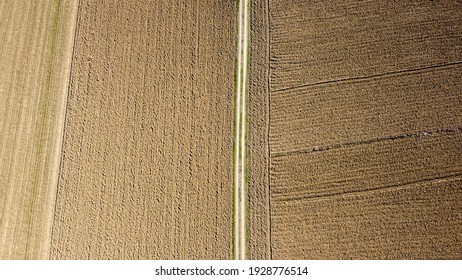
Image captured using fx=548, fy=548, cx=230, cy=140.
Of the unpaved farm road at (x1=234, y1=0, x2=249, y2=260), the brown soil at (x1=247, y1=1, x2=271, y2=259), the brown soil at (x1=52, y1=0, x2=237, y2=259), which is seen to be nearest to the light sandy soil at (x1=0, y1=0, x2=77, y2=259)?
the brown soil at (x1=52, y1=0, x2=237, y2=259)

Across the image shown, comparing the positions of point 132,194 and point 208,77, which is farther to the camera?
point 208,77

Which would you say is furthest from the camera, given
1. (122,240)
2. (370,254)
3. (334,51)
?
(334,51)

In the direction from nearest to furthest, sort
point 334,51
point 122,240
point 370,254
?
point 370,254
point 122,240
point 334,51

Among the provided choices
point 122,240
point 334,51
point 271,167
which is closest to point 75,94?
point 122,240

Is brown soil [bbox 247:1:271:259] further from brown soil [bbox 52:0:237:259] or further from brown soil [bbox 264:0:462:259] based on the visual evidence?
brown soil [bbox 52:0:237:259]

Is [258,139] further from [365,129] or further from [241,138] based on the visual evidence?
[365,129]
